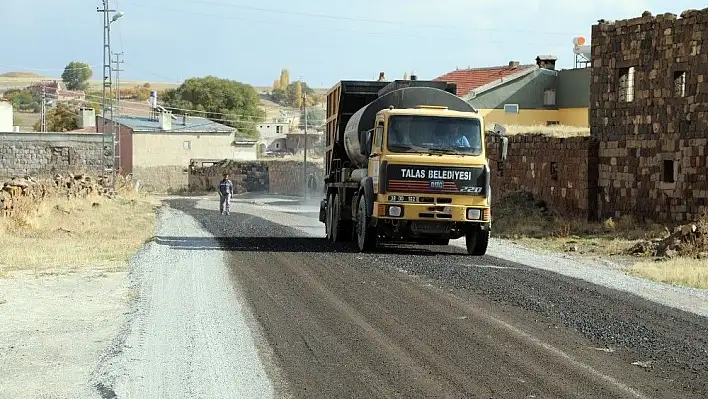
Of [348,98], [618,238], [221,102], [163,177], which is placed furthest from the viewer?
[221,102]

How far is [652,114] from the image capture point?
95.1ft

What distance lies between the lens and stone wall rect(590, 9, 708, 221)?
2711cm

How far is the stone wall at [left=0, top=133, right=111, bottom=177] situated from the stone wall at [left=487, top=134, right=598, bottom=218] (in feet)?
111

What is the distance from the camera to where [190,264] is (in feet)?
64.0

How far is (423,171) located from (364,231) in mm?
1924

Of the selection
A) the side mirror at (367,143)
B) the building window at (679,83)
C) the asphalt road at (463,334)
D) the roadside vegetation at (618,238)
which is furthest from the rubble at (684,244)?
the side mirror at (367,143)

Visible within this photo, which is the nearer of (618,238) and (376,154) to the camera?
(376,154)

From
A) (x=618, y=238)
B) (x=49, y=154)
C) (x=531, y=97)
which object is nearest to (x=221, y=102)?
(x=49, y=154)

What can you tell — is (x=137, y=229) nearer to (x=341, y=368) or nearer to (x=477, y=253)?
(x=477, y=253)

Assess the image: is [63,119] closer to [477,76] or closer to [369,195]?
[477,76]

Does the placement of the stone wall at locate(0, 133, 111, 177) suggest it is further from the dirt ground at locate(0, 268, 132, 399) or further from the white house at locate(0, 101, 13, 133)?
the dirt ground at locate(0, 268, 132, 399)

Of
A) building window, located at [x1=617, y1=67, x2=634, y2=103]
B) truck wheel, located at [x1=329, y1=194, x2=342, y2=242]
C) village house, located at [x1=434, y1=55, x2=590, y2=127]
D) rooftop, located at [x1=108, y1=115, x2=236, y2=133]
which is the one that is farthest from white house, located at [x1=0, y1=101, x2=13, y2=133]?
truck wheel, located at [x1=329, y1=194, x2=342, y2=242]

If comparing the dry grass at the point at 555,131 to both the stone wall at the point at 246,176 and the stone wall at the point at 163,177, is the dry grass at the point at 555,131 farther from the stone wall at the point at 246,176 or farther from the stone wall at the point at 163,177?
the stone wall at the point at 163,177

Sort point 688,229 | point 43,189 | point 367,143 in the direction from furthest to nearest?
point 43,189
point 688,229
point 367,143
